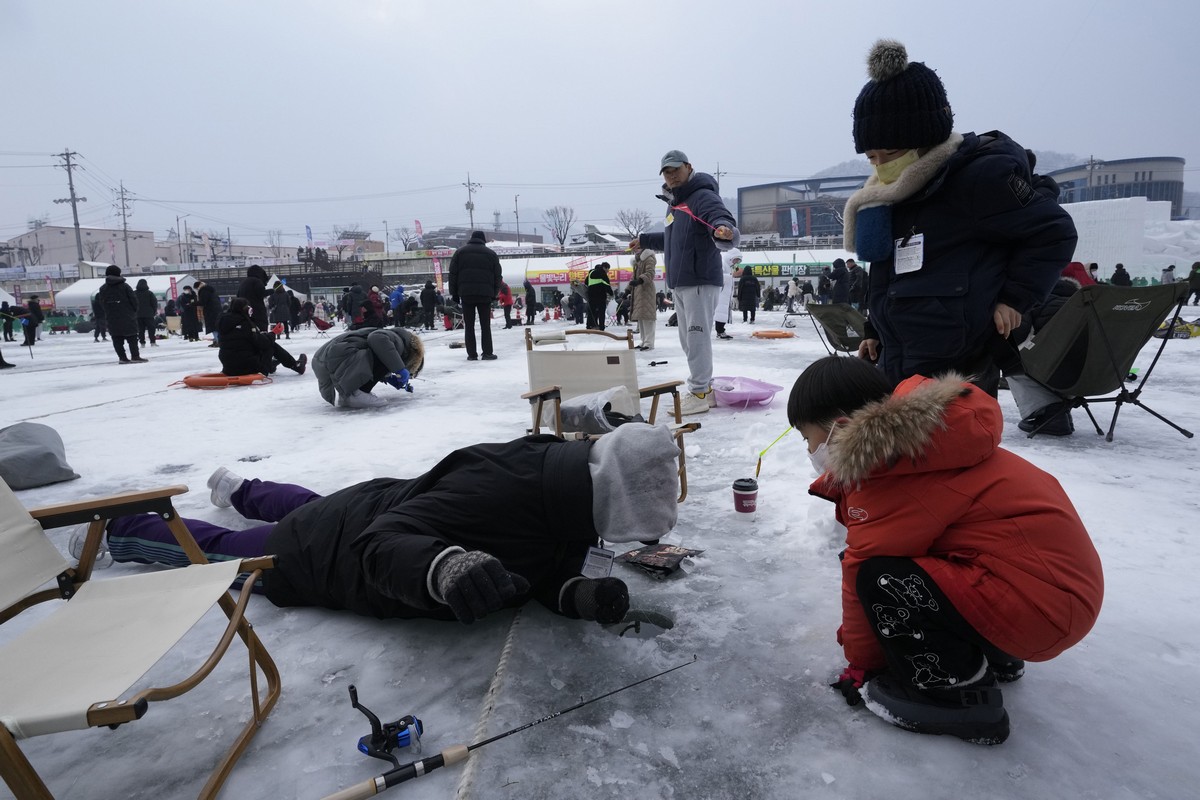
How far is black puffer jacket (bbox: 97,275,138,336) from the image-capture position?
952cm

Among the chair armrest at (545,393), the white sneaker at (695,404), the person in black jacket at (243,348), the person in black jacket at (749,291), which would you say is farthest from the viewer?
the person in black jacket at (749,291)

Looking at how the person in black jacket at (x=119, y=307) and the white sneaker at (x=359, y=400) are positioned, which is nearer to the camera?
the white sneaker at (x=359, y=400)

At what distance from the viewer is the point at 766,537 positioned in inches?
102

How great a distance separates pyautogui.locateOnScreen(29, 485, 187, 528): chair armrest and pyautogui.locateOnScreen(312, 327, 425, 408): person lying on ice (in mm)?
3804

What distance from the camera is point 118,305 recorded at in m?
9.75

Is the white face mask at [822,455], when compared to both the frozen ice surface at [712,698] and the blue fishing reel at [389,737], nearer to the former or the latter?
the frozen ice surface at [712,698]

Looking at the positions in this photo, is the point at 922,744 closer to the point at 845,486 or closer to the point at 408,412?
the point at 845,486

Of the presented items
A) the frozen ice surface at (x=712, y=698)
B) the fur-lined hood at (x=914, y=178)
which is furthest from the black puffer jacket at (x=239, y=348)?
the fur-lined hood at (x=914, y=178)

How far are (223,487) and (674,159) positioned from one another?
3631 millimetres

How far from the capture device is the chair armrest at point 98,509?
1.69 m

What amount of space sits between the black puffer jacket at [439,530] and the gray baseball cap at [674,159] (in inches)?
132

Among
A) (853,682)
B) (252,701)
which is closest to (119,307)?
(252,701)

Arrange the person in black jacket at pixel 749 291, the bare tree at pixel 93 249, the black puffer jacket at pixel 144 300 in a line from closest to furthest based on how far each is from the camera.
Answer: the black puffer jacket at pixel 144 300, the person in black jacket at pixel 749 291, the bare tree at pixel 93 249

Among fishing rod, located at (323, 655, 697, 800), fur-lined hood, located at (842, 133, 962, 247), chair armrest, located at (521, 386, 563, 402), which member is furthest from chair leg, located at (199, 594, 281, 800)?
fur-lined hood, located at (842, 133, 962, 247)
